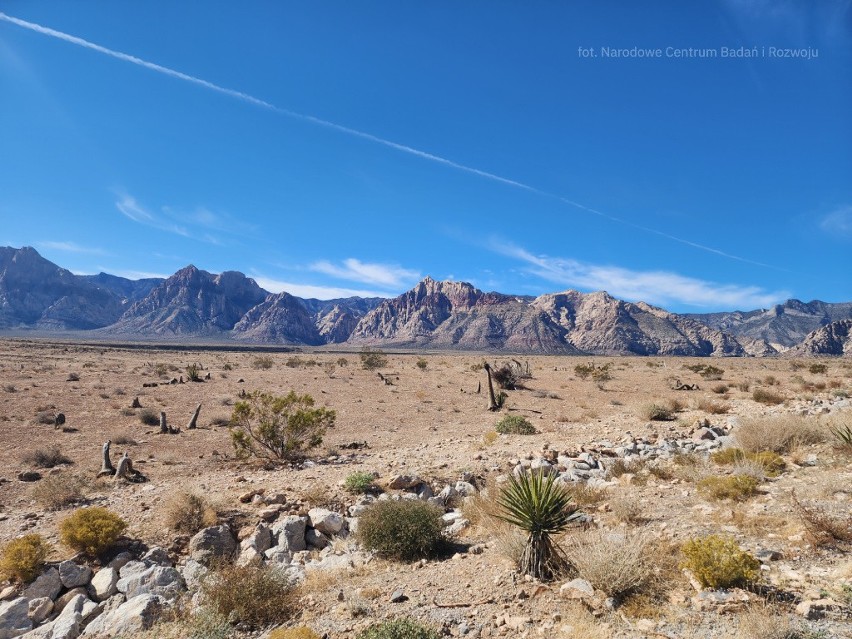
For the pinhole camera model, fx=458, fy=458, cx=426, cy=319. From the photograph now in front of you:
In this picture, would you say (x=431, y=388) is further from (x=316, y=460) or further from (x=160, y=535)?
(x=160, y=535)

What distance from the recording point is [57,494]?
10.1 metres

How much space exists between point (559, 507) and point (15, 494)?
12.7 metres

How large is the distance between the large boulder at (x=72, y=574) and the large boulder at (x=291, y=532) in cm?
293

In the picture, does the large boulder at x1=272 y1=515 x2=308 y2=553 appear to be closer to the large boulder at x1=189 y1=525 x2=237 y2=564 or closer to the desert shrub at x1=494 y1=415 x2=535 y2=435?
the large boulder at x1=189 y1=525 x2=237 y2=564

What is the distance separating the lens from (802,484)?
8.60 metres

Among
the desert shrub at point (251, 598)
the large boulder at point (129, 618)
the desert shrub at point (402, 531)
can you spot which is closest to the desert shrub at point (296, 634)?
the desert shrub at point (251, 598)

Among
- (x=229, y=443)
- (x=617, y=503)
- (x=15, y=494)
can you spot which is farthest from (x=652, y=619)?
(x=229, y=443)

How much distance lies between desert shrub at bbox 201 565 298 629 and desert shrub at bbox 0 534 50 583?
3138mm

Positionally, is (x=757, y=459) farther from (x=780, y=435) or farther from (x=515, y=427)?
(x=515, y=427)

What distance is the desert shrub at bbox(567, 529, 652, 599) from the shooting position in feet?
17.5

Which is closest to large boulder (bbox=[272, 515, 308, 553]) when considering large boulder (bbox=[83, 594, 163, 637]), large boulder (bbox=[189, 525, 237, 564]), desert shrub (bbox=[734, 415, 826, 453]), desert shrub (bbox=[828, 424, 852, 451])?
large boulder (bbox=[189, 525, 237, 564])

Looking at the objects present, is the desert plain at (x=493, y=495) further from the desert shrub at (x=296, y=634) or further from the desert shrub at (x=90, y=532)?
the desert shrub at (x=90, y=532)

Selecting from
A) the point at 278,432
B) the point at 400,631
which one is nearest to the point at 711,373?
the point at 278,432

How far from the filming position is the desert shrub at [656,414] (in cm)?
1897
